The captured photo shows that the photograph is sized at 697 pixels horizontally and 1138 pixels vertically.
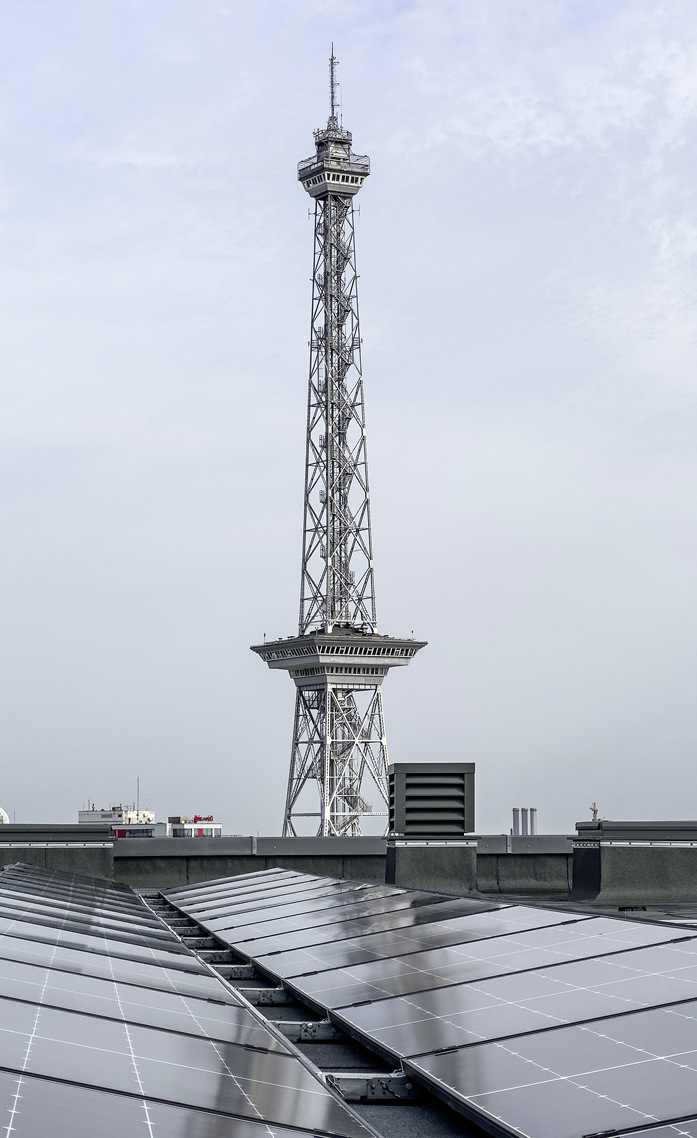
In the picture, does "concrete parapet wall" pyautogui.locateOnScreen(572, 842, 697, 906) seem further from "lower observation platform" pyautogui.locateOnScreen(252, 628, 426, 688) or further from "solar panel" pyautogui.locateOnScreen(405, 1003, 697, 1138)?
"lower observation platform" pyautogui.locateOnScreen(252, 628, 426, 688)

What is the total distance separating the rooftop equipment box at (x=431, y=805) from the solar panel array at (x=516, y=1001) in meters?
8.38

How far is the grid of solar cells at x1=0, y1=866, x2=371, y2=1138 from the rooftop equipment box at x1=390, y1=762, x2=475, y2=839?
492 inches

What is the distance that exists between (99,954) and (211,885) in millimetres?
13738

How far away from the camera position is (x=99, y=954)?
38.2 ft

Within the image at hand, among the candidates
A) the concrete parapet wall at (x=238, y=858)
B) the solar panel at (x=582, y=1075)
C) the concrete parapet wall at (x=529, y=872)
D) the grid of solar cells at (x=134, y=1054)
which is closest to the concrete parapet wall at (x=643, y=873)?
the concrete parapet wall at (x=529, y=872)

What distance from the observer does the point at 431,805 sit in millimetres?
25156

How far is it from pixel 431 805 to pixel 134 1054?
18.0 meters

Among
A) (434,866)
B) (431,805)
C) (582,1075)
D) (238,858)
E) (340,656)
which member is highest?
(340,656)

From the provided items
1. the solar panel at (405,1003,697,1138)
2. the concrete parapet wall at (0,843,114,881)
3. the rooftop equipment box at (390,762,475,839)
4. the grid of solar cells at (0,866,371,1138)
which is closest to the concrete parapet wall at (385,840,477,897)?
the rooftop equipment box at (390,762,475,839)

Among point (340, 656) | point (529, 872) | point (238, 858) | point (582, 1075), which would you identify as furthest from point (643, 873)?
point (340, 656)

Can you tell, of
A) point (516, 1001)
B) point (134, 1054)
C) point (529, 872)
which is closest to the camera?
point (134, 1054)

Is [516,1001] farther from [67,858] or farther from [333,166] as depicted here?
[333,166]

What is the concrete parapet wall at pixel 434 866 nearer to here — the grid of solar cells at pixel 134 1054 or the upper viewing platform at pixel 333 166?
the grid of solar cells at pixel 134 1054

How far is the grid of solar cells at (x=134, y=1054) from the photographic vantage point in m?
5.98
